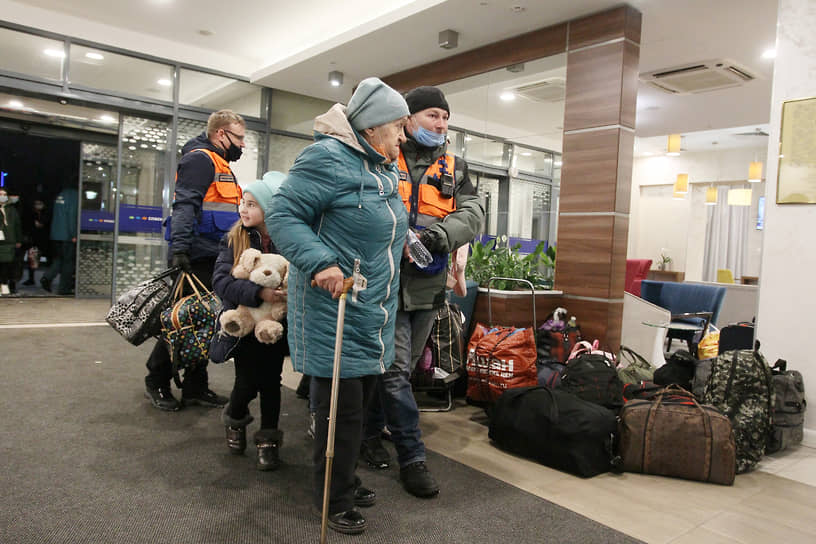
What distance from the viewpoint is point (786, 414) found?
2941mm

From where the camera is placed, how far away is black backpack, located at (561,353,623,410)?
9.19 feet

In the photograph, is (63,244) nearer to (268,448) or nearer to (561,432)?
Result: (268,448)

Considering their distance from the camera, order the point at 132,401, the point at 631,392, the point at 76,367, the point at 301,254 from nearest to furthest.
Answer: the point at 301,254 → the point at 631,392 → the point at 132,401 → the point at 76,367

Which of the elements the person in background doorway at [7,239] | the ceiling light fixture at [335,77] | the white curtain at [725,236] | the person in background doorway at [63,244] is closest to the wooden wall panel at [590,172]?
the ceiling light fixture at [335,77]

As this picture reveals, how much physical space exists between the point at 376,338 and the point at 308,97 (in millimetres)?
6818

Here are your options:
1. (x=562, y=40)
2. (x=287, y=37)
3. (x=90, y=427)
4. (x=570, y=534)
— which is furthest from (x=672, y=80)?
(x=90, y=427)

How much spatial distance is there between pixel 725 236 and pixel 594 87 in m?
8.94

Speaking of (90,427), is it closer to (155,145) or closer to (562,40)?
(562,40)

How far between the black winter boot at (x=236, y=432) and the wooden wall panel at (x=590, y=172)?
301cm

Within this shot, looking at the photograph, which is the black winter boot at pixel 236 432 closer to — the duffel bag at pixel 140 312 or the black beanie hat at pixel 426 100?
the duffel bag at pixel 140 312

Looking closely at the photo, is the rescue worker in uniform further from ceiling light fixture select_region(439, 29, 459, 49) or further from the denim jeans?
ceiling light fixture select_region(439, 29, 459, 49)

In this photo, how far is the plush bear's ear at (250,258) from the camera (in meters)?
2.13

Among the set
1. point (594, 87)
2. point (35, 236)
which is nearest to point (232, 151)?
point (594, 87)

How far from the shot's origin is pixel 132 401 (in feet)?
10.3
